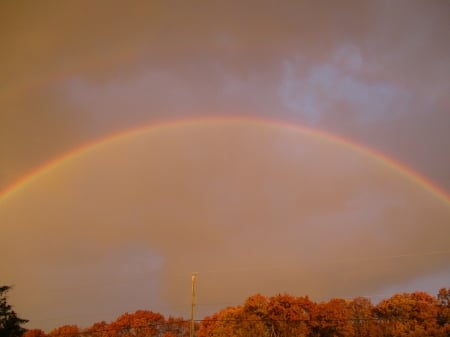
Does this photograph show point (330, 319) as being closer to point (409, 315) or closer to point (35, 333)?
point (409, 315)

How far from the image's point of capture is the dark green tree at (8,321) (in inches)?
2832

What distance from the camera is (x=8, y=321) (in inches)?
2872

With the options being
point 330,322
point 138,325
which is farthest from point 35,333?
point 330,322

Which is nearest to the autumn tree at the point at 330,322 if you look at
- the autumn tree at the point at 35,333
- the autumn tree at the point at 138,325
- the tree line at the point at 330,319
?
the tree line at the point at 330,319

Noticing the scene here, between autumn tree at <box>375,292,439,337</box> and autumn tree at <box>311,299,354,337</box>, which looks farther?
autumn tree at <box>311,299,354,337</box>

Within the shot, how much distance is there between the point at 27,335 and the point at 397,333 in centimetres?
7217

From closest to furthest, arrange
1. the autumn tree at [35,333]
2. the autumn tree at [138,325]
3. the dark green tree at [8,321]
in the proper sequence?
the dark green tree at [8,321] → the autumn tree at [35,333] → the autumn tree at [138,325]

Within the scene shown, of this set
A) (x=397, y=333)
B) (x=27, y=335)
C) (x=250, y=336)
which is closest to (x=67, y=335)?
(x=27, y=335)

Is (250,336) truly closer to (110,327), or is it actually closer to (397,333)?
(397,333)

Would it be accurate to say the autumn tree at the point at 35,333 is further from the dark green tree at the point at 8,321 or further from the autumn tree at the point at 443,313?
the autumn tree at the point at 443,313

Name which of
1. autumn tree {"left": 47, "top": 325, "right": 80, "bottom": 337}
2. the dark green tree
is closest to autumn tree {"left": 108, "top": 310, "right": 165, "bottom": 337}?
autumn tree {"left": 47, "top": 325, "right": 80, "bottom": 337}

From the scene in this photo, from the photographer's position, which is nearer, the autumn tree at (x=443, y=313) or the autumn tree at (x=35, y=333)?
the autumn tree at (x=443, y=313)

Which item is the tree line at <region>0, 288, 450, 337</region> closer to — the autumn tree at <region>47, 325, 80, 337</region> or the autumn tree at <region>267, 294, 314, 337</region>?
the autumn tree at <region>267, 294, 314, 337</region>

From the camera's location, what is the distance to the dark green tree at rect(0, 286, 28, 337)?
7194cm
